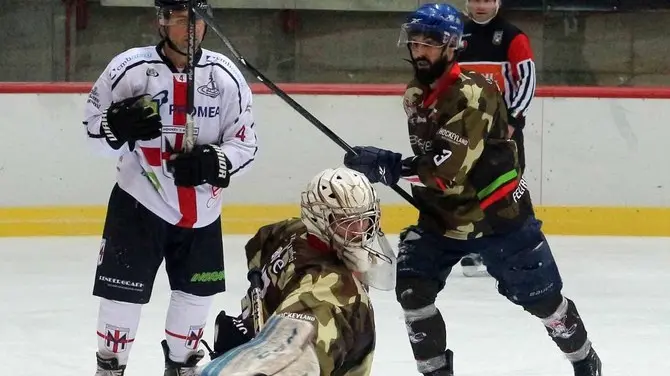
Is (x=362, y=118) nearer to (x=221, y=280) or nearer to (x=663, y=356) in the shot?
(x=663, y=356)

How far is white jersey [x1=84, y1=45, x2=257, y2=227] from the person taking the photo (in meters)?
2.83

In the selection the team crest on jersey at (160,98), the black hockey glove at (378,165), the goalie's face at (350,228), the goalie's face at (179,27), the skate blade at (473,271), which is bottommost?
the skate blade at (473,271)

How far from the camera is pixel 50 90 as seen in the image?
541 cm

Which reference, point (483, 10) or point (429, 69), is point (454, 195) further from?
point (483, 10)

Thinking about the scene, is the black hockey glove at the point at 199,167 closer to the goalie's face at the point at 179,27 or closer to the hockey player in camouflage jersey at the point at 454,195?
the goalie's face at the point at 179,27

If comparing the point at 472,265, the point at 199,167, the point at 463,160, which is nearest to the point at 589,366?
the point at 463,160

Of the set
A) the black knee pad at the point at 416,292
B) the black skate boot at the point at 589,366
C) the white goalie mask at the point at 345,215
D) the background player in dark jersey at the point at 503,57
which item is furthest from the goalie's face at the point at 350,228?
the background player in dark jersey at the point at 503,57

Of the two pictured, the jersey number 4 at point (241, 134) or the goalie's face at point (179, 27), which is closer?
the goalie's face at point (179, 27)

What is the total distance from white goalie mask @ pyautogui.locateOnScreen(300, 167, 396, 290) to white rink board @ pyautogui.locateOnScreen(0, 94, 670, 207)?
3544 millimetres

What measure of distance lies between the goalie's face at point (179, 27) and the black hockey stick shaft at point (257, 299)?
0.84 meters

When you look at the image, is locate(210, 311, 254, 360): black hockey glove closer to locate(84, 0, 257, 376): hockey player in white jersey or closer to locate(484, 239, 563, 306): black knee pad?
locate(84, 0, 257, 376): hockey player in white jersey

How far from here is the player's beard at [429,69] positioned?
114 inches

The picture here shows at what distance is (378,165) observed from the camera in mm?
2898

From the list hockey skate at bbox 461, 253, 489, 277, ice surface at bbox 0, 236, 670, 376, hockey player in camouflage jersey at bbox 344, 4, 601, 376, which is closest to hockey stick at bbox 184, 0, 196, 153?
hockey player in camouflage jersey at bbox 344, 4, 601, 376
